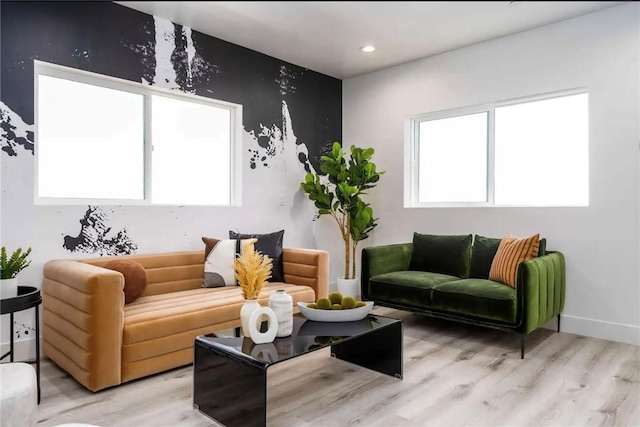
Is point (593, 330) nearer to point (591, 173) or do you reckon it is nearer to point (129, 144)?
point (591, 173)

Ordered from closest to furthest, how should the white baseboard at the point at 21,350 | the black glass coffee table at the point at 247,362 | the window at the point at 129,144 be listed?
the black glass coffee table at the point at 247,362 → the white baseboard at the point at 21,350 → the window at the point at 129,144

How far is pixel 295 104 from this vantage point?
4.38 metres

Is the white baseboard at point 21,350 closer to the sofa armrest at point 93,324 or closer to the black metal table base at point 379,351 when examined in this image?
the sofa armrest at point 93,324

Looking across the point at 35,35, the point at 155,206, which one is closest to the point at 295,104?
the point at 155,206

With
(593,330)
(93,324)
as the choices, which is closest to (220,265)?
(93,324)

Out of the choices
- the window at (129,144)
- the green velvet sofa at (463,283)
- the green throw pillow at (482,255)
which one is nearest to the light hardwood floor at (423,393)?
the green velvet sofa at (463,283)

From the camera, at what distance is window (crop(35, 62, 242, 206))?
2.86 meters

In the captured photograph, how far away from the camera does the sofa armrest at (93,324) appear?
2.12 metres

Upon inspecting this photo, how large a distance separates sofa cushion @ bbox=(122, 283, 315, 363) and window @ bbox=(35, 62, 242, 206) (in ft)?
3.06

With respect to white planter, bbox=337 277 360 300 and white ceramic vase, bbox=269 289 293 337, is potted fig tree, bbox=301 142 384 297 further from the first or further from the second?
white ceramic vase, bbox=269 289 293 337

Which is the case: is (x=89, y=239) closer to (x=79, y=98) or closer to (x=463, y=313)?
(x=79, y=98)

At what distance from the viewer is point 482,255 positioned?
3.44 m

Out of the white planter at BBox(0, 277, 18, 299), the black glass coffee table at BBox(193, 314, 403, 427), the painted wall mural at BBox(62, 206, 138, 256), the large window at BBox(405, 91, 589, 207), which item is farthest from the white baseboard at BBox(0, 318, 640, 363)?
the black glass coffee table at BBox(193, 314, 403, 427)

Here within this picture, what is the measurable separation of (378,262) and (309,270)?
625 millimetres
